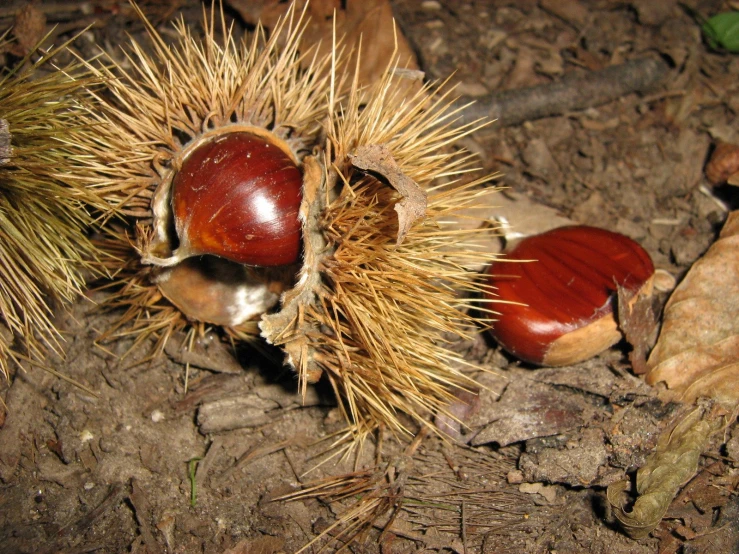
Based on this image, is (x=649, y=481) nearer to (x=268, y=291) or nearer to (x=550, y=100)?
(x=268, y=291)

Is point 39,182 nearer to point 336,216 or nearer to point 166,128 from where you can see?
point 166,128

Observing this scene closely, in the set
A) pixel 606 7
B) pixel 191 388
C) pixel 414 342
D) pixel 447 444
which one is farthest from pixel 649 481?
pixel 606 7

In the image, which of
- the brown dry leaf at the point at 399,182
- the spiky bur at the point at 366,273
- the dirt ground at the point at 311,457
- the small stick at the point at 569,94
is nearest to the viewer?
the brown dry leaf at the point at 399,182

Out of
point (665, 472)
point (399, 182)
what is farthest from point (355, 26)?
point (665, 472)

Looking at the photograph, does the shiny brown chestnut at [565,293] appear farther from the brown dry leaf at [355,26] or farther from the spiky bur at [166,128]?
the brown dry leaf at [355,26]

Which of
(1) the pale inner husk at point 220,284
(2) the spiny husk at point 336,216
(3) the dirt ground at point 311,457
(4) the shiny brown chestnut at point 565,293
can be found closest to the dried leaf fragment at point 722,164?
(3) the dirt ground at point 311,457

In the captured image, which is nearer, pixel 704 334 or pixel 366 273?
pixel 366 273

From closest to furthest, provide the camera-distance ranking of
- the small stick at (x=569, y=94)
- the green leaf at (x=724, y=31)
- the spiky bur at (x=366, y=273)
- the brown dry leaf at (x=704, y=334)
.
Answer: the spiky bur at (x=366, y=273)
the brown dry leaf at (x=704, y=334)
the small stick at (x=569, y=94)
the green leaf at (x=724, y=31)
